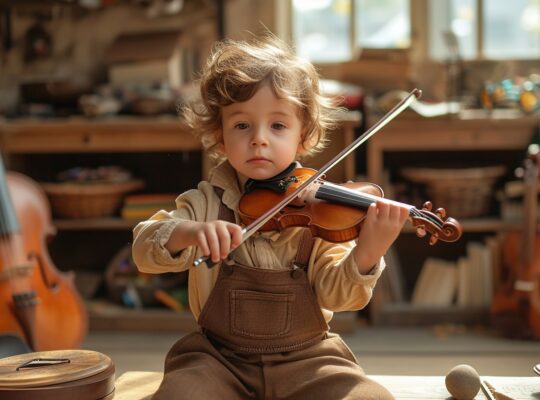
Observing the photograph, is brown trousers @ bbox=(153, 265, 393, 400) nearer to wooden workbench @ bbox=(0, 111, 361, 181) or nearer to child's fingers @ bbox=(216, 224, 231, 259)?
child's fingers @ bbox=(216, 224, 231, 259)

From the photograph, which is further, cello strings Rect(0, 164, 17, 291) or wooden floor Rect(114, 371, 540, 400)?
cello strings Rect(0, 164, 17, 291)

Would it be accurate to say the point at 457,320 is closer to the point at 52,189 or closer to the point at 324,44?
the point at 324,44

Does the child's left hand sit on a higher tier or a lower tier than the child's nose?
lower

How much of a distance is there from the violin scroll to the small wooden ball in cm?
32

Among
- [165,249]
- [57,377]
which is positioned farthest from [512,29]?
[57,377]

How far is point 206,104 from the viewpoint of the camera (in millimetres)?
1493

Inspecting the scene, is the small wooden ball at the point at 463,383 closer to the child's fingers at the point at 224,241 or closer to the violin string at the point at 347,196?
the violin string at the point at 347,196

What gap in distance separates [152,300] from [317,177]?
2.02 m

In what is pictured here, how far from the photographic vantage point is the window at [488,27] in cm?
340

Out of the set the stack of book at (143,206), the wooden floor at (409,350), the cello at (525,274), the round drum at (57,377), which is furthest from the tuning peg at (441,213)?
the stack of book at (143,206)

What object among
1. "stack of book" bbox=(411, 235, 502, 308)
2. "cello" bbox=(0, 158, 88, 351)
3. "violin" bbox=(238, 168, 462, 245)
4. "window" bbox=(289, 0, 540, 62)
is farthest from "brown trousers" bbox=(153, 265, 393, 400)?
"window" bbox=(289, 0, 540, 62)

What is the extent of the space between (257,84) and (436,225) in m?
0.38

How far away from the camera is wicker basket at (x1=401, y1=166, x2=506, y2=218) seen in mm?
3078

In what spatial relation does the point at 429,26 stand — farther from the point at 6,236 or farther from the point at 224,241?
the point at 224,241
